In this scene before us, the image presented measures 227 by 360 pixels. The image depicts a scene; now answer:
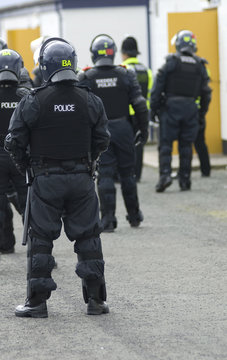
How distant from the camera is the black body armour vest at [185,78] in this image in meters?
13.4

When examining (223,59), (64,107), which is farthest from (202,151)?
(64,107)

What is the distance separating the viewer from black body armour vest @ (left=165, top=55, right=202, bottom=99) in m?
13.4

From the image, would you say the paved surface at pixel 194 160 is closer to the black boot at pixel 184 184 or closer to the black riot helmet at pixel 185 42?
the black boot at pixel 184 184

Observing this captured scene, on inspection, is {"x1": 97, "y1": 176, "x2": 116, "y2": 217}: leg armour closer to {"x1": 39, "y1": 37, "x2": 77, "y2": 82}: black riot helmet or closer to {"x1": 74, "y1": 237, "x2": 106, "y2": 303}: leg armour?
{"x1": 74, "y1": 237, "x2": 106, "y2": 303}: leg armour

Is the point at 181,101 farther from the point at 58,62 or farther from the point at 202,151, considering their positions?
the point at 58,62

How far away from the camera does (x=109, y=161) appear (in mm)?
10656

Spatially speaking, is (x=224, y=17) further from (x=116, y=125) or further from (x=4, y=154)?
(x=4, y=154)

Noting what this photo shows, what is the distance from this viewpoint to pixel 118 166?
423 inches

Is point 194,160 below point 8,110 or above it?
below

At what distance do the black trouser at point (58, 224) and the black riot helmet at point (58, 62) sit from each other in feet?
2.01

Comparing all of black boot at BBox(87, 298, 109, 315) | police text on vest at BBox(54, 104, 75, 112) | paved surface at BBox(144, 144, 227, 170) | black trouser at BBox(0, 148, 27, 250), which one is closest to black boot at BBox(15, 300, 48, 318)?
black boot at BBox(87, 298, 109, 315)

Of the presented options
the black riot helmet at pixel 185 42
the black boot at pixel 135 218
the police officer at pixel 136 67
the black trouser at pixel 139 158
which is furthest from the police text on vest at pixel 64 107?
the black trouser at pixel 139 158

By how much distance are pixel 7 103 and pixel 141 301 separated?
219cm

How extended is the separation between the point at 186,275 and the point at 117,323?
1.66 m
